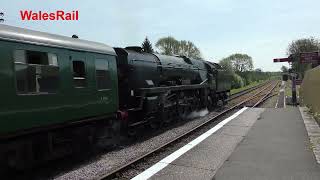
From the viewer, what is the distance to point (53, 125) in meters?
8.37

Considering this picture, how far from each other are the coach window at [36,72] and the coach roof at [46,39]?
9.6 inches

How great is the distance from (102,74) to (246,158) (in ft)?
13.9

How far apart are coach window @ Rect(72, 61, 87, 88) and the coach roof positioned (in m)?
0.37

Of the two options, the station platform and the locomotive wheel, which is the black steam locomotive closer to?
the station platform

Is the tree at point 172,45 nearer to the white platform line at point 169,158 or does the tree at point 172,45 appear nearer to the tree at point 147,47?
the tree at point 147,47

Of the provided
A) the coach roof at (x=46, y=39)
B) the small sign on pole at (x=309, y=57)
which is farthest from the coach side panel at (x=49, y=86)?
the small sign on pole at (x=309, y=57)

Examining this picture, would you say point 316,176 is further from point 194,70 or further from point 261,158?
point 194,70

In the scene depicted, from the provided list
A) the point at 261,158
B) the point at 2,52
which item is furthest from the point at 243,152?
the point at 2,52

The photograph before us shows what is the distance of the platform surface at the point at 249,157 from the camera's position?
8.48m

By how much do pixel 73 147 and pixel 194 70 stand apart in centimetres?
1158

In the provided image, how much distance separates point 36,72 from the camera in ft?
25.6

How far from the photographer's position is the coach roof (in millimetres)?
7273

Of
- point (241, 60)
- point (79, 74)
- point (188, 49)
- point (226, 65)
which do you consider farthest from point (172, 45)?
point (79, 74)

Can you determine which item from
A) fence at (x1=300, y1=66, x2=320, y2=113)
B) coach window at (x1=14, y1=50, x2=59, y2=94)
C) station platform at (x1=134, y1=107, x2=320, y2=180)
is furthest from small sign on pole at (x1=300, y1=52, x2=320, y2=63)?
coach window at (x1=14, y1=50, x2=59, y2=94)
